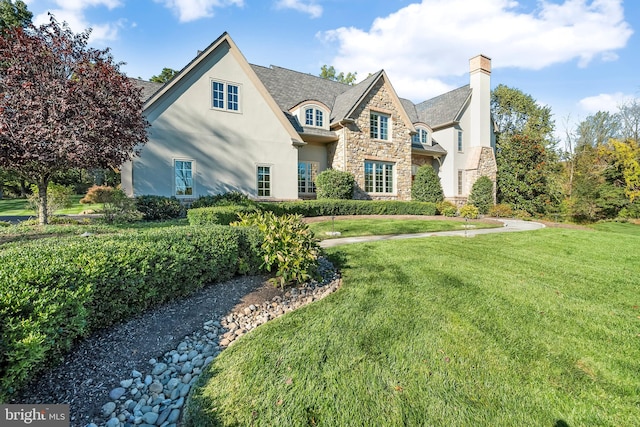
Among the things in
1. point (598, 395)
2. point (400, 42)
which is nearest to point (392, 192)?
point (400, 42)

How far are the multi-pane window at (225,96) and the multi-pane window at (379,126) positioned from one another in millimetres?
8004

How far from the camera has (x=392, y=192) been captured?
18.8 metres

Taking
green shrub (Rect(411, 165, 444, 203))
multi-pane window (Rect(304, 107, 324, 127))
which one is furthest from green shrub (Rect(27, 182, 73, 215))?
green shrub (Rect(411, 165, 444, 203))

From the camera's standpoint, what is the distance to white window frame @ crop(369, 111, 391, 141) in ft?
58.5

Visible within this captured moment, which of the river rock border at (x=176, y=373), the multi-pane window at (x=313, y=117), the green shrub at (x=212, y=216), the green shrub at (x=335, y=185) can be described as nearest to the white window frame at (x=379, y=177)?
the green shrub at (x=335, y=185)

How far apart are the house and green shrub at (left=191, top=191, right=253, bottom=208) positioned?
102cm

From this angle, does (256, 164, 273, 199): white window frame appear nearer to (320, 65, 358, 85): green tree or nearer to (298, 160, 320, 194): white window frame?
(298, 160, 320, 194): white window frame

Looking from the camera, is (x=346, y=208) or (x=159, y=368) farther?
(x=346, y=208)

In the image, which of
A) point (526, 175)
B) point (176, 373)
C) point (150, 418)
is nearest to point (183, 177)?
point (176, 373)

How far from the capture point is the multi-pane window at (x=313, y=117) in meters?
16.7

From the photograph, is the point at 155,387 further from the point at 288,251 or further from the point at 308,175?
the point at 308,175

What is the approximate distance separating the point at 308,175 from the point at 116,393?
1525 centimetres

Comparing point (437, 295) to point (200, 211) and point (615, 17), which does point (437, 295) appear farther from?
point (615, 17)

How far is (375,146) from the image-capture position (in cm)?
1781
